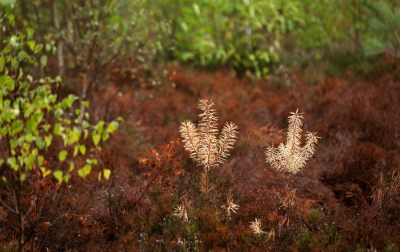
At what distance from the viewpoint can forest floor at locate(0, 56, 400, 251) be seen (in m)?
3.68

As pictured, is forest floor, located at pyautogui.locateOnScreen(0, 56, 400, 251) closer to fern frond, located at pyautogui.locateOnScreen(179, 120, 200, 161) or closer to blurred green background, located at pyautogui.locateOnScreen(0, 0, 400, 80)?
fern frond, located at pyautogui.locateOnScreen(179, 120, 200, 161)

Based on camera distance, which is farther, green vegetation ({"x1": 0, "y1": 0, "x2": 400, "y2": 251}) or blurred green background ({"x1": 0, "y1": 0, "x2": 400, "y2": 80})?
blurred green background ({"x1": 0, "y1": 0, "x2": 400, "y2": 80})

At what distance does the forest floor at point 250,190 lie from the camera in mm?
3682

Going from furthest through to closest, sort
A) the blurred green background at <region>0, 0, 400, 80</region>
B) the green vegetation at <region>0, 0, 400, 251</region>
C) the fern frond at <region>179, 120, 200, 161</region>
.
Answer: the blurred green background at <region>0, 0, 400, 80</region>
the fern frond at <region>179, 120, 200, 161</region>
the green vegetation at <region>0, 0, 400, 251</region>

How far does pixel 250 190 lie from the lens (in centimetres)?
436

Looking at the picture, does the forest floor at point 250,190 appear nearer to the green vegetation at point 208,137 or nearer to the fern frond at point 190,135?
the green vegetation at point 208,137

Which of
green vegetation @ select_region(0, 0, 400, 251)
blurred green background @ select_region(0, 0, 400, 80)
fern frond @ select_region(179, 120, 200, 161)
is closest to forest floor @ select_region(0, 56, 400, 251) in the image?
green vegetation @ select_region(0, 0, 400, 251)

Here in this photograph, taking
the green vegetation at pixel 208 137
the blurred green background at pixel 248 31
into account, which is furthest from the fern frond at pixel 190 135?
the blurred green background at pixel 248 31

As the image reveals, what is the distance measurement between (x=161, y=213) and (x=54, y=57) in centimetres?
582

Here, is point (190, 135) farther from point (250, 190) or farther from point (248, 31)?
point (248, 31)

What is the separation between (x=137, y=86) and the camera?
773cm

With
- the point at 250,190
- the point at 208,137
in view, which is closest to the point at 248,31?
the point at 250,190

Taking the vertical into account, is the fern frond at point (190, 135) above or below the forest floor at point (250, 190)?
above

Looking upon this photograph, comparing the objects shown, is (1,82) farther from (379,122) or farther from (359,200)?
(379,122)
